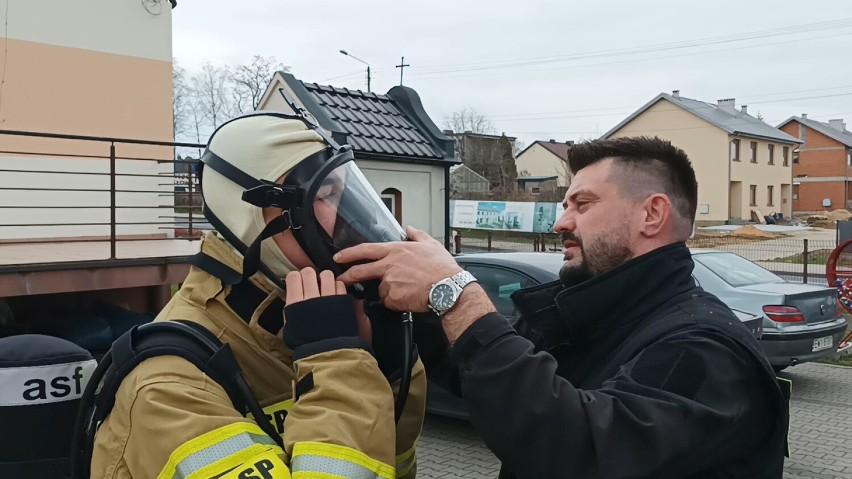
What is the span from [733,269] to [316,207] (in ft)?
26.1

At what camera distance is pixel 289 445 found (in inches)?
53.1

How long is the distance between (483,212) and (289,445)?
85.1 feet

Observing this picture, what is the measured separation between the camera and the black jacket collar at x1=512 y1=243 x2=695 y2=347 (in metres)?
1.82

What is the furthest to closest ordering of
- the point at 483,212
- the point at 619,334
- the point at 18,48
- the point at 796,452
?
the point at 483,212 < the point at 18,48 < the point at 796,452 < the point at 619,334

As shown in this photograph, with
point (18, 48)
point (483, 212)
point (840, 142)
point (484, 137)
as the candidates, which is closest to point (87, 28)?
point (18, 48)

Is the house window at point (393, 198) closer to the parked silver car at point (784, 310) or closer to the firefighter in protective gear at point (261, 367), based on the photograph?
the parked silver car at point (784, 310)

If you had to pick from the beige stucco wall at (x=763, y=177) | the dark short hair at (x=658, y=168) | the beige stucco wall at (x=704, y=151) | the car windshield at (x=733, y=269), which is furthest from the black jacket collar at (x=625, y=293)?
the beige stucco wall at (x=763, y=177)

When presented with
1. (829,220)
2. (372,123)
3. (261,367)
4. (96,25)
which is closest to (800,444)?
(261,367)

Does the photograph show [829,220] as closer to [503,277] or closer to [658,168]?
[503,277]

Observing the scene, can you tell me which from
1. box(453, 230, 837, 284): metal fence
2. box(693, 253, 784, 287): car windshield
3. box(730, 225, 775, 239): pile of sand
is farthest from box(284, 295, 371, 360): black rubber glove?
box(730, 225, 775, 239): pile of sand

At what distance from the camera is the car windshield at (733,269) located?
8.22 meters

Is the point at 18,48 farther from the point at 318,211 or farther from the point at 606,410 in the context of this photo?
the point at 606,410

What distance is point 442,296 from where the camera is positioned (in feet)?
5.12

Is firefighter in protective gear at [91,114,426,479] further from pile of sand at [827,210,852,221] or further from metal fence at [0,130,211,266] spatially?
pile of sand at [827,210,852,221]
